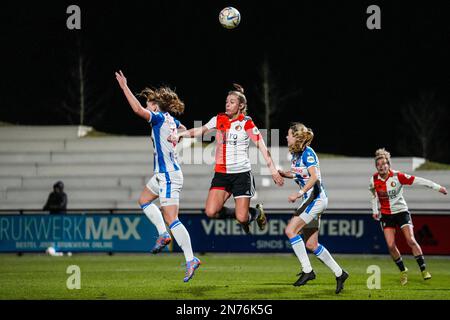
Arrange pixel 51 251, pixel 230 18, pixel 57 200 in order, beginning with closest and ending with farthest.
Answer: pixel 230 18, pixel 51 251, pixel 57 200

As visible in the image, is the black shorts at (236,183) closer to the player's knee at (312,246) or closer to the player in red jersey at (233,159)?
the player in red jersey at (233,159)

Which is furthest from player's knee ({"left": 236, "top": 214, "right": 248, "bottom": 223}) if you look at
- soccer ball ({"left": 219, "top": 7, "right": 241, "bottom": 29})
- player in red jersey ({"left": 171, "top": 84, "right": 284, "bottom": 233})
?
soccer ball ({"left": 219, "top": 7, "right": 241, "bottom": 29})

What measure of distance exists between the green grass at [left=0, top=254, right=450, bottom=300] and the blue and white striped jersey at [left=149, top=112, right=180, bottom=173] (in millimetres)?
1755

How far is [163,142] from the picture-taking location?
1220 cm

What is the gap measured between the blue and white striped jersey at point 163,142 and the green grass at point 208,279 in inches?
69.1

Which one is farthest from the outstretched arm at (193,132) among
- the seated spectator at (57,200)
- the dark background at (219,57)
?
the dark background at (219,57)

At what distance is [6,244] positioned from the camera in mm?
22984

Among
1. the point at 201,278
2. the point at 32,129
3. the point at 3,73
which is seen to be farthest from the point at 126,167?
the point at 201,278

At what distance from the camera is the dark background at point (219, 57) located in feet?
113

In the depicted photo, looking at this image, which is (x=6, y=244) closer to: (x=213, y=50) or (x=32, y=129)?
(x=32, y=129)

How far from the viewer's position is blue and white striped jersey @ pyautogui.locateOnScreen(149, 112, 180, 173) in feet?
39.9

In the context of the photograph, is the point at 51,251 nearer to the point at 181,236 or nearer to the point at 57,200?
the point at 57,200

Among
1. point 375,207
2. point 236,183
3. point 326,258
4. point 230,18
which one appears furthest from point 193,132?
point 375,207

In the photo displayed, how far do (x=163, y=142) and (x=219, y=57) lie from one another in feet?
74.7
